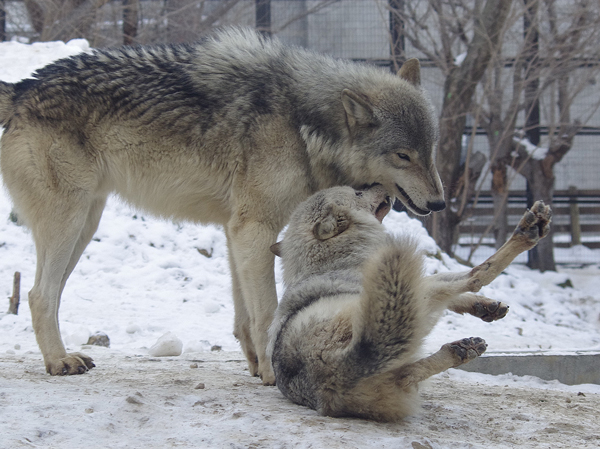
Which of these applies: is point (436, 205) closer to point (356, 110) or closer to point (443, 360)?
point (356, 110)

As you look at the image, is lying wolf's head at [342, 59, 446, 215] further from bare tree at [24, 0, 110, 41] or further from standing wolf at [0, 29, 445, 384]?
bare tree at [24, 0, 110, 41]

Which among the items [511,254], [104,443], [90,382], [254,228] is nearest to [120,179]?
[254,228]

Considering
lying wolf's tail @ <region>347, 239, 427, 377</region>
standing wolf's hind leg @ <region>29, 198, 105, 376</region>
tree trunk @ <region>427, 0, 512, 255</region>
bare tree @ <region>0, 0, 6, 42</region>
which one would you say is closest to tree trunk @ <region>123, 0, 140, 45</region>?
bare tree @ <region>0, 0, 6, 42</region>

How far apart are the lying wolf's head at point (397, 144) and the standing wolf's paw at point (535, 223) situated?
94cm

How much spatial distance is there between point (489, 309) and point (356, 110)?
1633mm

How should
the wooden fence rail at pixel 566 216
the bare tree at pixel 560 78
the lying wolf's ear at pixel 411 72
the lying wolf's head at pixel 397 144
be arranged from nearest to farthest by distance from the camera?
the lying wolf's head at pixel 397 144, the lying wolf's ear at pixel 411 72, the bare tree at pixel 560 78, the wooden fence rail at pixel 566 216

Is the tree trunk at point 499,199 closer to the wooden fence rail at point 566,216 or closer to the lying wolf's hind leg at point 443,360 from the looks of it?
the wooden fence rail at point 566,216

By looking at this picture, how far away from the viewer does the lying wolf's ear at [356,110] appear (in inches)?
160

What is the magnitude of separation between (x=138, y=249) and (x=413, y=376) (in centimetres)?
571

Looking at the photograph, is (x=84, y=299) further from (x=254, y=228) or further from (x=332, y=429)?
(x=332, y=429)

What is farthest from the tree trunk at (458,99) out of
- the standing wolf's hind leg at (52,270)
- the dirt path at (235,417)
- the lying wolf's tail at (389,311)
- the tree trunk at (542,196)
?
the lying wolf's tail at (389,311)

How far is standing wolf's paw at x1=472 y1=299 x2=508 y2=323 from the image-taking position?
318 cm

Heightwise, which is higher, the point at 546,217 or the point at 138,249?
the point at 546,217

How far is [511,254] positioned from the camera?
3.24 m
